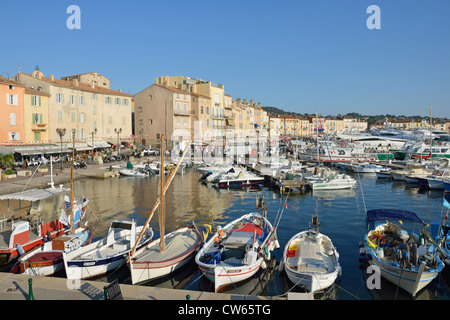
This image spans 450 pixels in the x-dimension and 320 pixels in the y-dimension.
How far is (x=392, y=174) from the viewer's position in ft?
154

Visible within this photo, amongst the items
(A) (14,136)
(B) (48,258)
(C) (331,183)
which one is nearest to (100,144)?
(A) (14,136)

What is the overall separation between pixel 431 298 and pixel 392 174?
119 feet

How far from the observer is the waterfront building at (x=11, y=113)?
44.9 m

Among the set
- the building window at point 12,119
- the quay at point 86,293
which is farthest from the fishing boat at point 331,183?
the building window at point 12,119

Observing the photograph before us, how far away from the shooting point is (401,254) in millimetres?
14969

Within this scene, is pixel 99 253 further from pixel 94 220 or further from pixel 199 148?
pixel 199 148

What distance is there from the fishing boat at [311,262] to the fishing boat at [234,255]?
1.28 metres

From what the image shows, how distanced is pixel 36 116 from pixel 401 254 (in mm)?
50164

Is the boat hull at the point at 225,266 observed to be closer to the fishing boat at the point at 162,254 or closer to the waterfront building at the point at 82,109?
the fishing boat at the point at 162,254

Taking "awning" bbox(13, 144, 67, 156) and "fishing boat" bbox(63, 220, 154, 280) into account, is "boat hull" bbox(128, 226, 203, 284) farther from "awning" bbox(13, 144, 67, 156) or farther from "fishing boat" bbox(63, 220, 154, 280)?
"awning" bbox(13, 144, 67, 156)

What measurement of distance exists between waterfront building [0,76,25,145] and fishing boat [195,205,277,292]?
39355 mm

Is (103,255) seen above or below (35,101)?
below

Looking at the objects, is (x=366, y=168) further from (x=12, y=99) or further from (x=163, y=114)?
(x=12, y=99)
